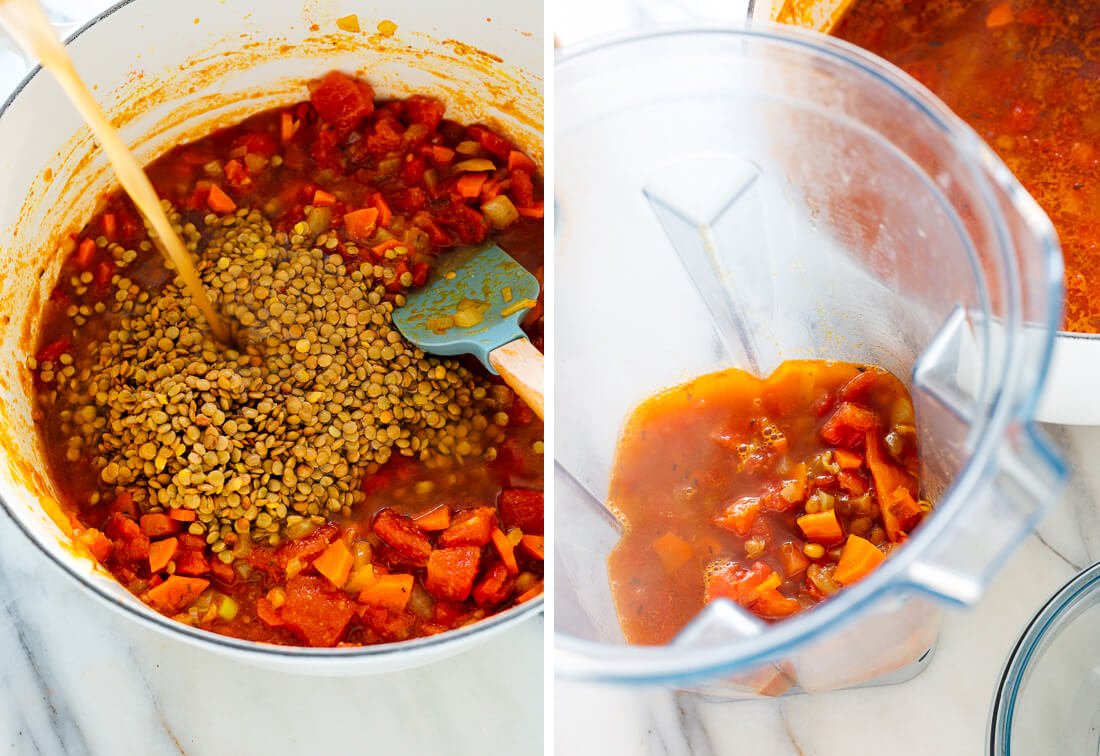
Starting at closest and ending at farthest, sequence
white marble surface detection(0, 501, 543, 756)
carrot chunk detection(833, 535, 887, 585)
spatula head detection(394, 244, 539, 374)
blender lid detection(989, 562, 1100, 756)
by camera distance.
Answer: carrot chunk detection(833, 535, 887, 585), blender lid detection(989, 562, 1100, 756), white marble surface detection(0, 501, 543, 756), spatula head detection(394, 244, 539, 374)

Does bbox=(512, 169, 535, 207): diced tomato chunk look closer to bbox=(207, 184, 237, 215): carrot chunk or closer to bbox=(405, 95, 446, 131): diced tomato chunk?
bbox=(405, 95, 446, 131): diced tomato chunk

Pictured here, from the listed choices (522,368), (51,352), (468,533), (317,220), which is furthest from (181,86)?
(468,533)

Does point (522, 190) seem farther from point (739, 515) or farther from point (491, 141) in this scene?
point (739, 515)

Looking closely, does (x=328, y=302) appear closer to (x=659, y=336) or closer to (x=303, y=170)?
(x=303, y=170)

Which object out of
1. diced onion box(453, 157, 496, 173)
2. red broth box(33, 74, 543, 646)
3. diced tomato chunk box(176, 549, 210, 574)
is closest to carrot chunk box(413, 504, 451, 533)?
red broth box(33, 74, 543, 646)

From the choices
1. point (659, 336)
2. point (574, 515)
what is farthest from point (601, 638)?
point (659, 336)

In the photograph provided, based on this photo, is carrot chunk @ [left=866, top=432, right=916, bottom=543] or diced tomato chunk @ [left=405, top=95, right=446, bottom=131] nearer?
carrot chunk @ [left=866, top=432, right=916, bottom=543]

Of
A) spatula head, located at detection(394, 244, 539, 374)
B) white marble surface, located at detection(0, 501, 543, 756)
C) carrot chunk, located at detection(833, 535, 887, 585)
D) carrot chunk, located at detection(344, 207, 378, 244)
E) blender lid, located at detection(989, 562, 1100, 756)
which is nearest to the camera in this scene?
carrot chunk, located at detection(833, 535, 887, 585)
